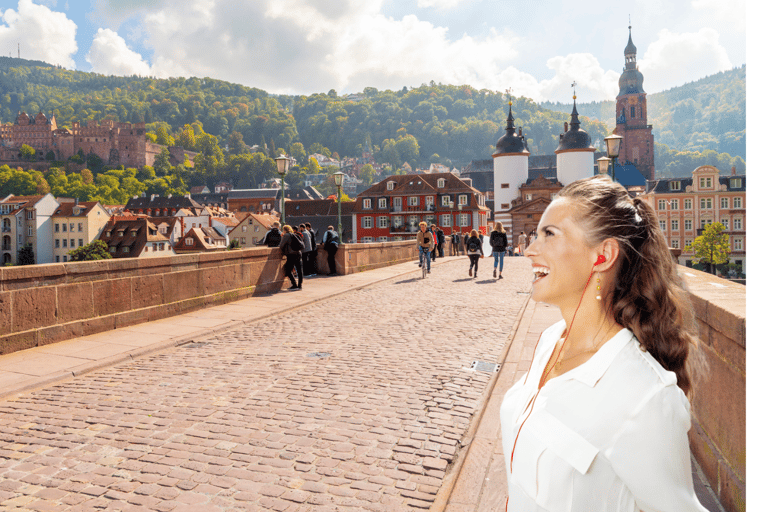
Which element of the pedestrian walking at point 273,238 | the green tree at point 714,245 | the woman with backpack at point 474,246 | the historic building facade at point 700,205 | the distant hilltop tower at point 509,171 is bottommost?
the green tree at point 714,245

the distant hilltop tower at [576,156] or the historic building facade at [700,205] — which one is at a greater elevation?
the distant hilltop tower at [576,156]

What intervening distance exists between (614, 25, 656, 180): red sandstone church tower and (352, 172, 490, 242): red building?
171 ft

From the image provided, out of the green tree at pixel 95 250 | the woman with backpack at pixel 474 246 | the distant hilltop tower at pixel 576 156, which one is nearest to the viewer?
the woman with backpack at pixel 474 246

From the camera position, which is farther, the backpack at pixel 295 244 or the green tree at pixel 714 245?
the green tree at pixel 714 245

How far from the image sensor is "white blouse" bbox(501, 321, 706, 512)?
1.27 meters

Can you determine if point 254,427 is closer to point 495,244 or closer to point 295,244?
point 295,244

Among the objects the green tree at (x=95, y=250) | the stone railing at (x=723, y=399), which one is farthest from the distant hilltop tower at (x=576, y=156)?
the stone railing at (x=723, y=399)

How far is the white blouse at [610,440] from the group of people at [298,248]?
13101mm

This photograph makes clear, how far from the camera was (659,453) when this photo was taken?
1266 mm

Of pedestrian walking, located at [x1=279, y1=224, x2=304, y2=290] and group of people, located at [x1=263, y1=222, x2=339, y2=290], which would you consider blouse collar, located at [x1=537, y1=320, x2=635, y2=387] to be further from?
pedestrian walking, located at [x1=279, y1=224, x2=304, y2=290]

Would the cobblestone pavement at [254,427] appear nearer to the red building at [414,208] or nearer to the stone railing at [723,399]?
the stone railing at [723,399]

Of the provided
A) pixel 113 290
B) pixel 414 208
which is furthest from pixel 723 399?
pixel 414 208

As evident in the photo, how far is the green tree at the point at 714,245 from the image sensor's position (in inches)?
2640
